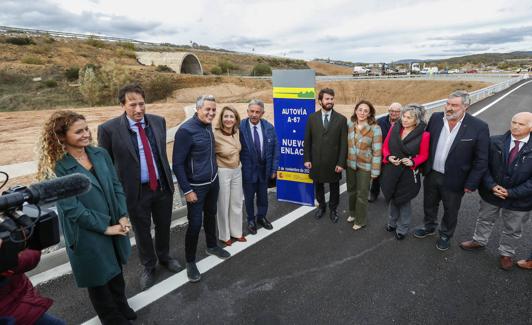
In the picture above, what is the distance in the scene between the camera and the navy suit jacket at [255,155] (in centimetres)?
429

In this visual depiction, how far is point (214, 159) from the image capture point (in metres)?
3.72

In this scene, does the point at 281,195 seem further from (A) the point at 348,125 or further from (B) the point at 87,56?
(B) the point at 87,56

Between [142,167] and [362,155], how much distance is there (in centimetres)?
291

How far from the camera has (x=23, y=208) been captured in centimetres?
151

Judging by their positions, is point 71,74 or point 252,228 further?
point 71,74

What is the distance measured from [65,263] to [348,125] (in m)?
4.11

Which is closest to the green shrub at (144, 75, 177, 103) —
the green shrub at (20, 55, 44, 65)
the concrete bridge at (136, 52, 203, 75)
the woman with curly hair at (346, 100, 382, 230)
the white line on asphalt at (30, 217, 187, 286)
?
the concrete bridge at (136, 52, 203, 75)

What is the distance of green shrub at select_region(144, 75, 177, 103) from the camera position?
33438 mm

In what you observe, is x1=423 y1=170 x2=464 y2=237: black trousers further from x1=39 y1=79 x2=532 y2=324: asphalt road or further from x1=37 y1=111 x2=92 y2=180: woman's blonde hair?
x1=37 y1=111 x2=92 y2=180: woman's blonde hair

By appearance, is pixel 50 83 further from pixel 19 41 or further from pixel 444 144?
pixel 444 144

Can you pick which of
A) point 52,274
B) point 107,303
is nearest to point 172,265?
point 107,303

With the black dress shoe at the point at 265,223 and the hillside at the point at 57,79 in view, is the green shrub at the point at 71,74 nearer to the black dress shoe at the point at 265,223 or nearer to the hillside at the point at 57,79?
the hillside at the point at 57,79

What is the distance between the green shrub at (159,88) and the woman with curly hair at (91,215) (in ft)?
106

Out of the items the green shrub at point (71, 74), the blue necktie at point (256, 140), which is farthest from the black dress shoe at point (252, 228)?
the green shrub at point (71, 74)
